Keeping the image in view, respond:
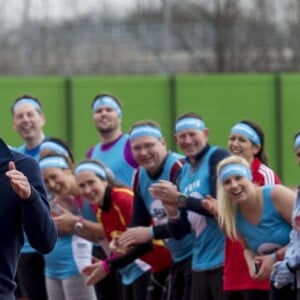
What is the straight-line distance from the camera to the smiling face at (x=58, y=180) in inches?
460

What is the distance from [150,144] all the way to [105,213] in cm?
87

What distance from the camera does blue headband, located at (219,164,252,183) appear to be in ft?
31.5

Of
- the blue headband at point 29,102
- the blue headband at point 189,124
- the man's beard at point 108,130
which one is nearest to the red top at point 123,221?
the blue headband at point 189,124

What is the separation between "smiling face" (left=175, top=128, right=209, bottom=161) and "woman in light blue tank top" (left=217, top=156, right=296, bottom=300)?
599 millimetres

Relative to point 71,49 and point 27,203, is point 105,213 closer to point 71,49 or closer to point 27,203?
point 27,203

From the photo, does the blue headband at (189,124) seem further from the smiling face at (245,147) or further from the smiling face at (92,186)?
the smiling face at (92,186)

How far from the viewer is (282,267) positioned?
9.45m

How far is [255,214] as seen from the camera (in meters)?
9.76

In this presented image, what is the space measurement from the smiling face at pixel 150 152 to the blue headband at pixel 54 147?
5.89ft

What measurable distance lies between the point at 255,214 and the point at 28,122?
3.98 m

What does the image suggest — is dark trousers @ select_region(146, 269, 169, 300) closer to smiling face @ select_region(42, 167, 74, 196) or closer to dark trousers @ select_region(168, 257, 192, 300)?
dark trousers @ select_region(168, 257, 192, 300)

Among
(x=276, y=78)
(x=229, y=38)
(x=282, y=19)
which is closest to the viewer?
(x=276, y=78)

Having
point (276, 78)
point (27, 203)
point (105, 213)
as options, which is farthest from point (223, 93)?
point (27, 203)

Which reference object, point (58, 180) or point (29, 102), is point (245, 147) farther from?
point (29, 102)
